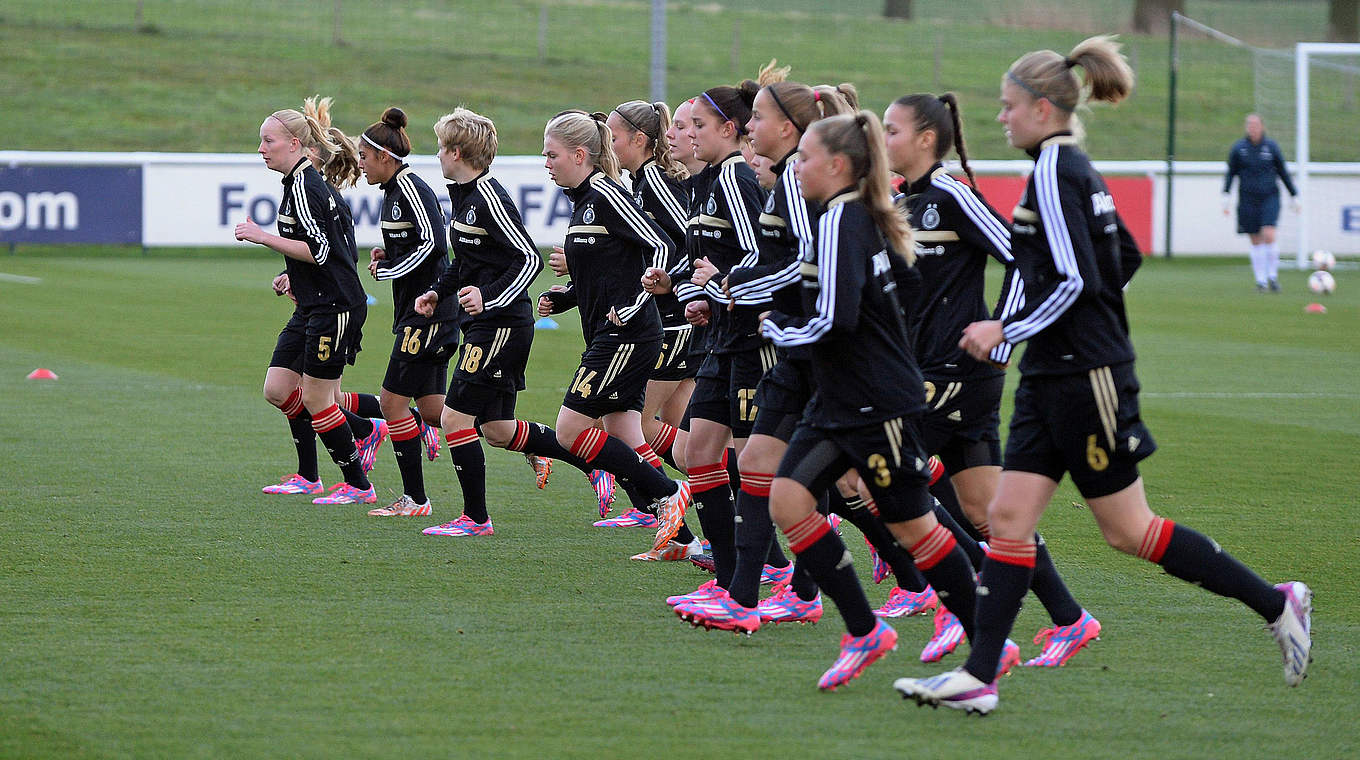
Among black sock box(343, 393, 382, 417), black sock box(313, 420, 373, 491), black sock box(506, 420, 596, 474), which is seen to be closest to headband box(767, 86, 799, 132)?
black sock box(506, 420, 596, 474)

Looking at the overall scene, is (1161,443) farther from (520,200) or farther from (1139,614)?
(520,200)

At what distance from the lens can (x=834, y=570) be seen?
4.83m

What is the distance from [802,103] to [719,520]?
1.65 metres

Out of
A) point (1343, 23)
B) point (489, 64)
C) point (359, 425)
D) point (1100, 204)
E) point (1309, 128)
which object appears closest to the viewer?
point (1100, 204)

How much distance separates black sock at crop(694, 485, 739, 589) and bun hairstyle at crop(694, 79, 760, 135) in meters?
1.36

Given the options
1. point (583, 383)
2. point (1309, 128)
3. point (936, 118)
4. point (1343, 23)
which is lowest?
point (583, 383)

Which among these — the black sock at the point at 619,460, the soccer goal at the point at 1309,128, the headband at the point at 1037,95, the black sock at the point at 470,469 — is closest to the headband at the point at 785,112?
the headband at the point at 1037,95

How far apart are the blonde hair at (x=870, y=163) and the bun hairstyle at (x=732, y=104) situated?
1.25m

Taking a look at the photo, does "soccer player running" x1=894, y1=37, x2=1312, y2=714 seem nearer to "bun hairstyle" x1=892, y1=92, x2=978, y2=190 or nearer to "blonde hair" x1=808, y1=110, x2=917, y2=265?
"blonde hair" x1=808, y1=110, x2=917, y2=265

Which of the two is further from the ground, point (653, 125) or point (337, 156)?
point (653, 125)

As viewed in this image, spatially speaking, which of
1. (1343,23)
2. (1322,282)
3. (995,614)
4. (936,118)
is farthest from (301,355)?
(1343,23)

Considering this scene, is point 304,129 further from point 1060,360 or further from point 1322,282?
point 1322,282

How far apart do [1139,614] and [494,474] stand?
4.06 m

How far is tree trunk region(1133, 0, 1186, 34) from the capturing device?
143ft
